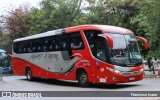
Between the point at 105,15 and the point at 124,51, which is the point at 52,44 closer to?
the point at 124,51

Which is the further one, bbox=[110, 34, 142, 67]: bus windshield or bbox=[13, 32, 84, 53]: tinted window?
bbox=[13, 32, 84, 53]: tinted window

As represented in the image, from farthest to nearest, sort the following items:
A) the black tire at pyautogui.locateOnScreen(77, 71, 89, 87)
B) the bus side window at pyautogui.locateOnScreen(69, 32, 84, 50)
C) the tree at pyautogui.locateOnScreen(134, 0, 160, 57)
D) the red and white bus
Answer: the tree at pyautogui.locateOnScreen(134, 0, 160, 57)
the bus side window at pyautogui.locateOnScreen(69, 32, 84, 50)
the black tire at pyautogui.locateOnScreen(77, 71, 89, 87)
the red and white bus

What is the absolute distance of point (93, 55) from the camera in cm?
1658

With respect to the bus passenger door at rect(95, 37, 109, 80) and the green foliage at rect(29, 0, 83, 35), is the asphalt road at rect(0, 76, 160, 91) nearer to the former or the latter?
the bus passenger door at rect(95, 37, 109, 80)

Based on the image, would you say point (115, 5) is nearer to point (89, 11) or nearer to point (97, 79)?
point (89, 11)

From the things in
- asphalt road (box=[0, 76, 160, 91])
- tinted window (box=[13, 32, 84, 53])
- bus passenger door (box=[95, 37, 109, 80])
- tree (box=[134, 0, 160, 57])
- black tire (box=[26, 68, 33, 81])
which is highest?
tree (box=[134, 0, 160, 57])

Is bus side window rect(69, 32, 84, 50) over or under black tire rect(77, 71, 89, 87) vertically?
over

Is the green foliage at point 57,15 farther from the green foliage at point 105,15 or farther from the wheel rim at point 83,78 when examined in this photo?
the wheel rim at point 83,78

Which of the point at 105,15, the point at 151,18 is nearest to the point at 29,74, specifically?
the point at 151,18

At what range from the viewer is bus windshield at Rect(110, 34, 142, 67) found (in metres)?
15.9

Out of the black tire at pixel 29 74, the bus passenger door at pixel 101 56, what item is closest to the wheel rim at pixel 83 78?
the bus passenger door at pixel 101 56

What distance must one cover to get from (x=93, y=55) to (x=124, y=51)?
1565mm

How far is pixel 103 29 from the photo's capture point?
16391 millimetres

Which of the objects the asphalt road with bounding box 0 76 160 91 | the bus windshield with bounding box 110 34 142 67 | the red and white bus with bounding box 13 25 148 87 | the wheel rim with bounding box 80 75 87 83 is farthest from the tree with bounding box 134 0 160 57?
the wheel rim with bounding box 80 75 87 83
